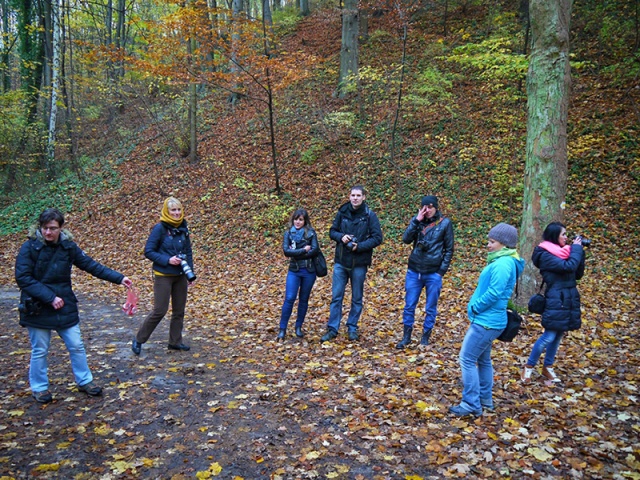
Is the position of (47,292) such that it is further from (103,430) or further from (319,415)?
(319,415)

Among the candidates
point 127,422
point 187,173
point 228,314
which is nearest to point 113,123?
point 187,173

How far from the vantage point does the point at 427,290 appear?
6.16 metres

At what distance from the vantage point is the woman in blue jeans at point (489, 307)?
13.3 ft

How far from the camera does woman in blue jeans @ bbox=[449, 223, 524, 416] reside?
4055 millimetres

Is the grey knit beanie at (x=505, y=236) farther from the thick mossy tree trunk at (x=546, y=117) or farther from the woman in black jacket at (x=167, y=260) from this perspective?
the woman in black jacket at (x=167, y=260)

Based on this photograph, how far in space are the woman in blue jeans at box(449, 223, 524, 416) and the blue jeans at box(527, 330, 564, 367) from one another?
960 millimetres

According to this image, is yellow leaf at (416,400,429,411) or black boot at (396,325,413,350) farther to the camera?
black boot at (396,325,413,350)

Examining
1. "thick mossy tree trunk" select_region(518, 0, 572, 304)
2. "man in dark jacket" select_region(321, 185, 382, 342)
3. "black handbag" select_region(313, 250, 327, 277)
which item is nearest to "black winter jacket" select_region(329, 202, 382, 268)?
"man in dark jacket" select_region(321, 185, 382, 342)

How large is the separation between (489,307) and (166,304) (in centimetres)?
417

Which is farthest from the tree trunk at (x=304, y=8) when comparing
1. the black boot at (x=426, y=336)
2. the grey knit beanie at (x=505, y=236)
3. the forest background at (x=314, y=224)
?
the grey knit beanie at (x=505, y=236)

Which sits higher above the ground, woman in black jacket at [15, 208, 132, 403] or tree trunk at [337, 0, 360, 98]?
tree trunk at [337, 0, 360, 98]

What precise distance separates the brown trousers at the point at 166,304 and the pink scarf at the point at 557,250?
185 inches

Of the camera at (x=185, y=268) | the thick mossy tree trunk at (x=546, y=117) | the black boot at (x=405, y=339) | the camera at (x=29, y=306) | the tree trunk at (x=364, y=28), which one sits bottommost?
the black boot at (x=405, y=339)

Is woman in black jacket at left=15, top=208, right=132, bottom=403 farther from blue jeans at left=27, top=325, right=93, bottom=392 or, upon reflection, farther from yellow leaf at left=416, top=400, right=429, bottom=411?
yellow leaf at left=416, top=400, right=429, bottom=411
